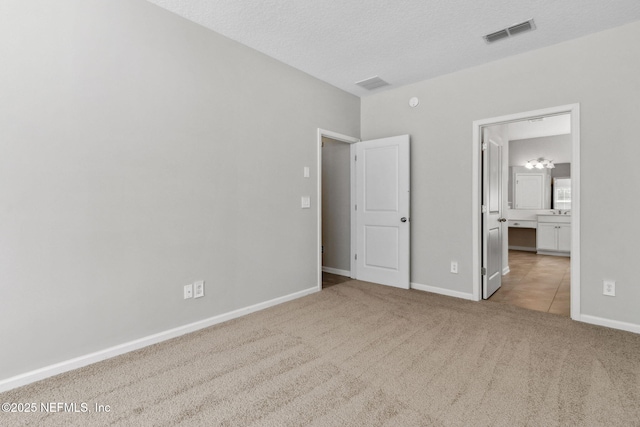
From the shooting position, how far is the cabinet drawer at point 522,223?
7366 mm

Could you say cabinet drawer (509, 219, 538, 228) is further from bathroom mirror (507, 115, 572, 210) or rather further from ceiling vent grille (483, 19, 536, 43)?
ceiling vent grille (483, 19, 536, 43)

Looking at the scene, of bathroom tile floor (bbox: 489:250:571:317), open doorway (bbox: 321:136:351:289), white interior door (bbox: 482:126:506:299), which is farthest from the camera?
open doorway (bbox: 321:136:351:289)

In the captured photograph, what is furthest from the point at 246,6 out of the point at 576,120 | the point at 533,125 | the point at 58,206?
the point at 533,125

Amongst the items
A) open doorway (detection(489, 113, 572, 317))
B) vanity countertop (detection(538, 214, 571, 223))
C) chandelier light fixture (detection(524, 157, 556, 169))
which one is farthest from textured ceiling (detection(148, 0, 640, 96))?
chandelier light fixture (detection(524, 157, 556, 169))

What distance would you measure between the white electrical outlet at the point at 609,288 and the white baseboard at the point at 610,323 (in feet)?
0.79

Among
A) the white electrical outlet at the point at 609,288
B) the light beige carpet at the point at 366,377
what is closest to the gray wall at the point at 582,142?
the white electrical outlet at the point at 609,288

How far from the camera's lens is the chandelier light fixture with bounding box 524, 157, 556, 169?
7457 millimetres

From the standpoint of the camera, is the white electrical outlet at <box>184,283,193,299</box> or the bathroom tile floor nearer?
the white electrical outlet at <box>184,283,193,299</box>

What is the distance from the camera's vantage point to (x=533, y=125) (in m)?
6.25

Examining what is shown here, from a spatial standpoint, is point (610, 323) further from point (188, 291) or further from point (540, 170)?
point (540, 170)

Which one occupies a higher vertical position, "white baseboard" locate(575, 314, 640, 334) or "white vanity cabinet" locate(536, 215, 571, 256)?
"white vanity cabinet" locate(536, 215, 571, 256)

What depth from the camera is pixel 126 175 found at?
2393 millimetres

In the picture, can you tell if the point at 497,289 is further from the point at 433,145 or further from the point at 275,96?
the point at 275,96

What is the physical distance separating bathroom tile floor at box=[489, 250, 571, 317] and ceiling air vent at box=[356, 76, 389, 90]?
299 centimetres
